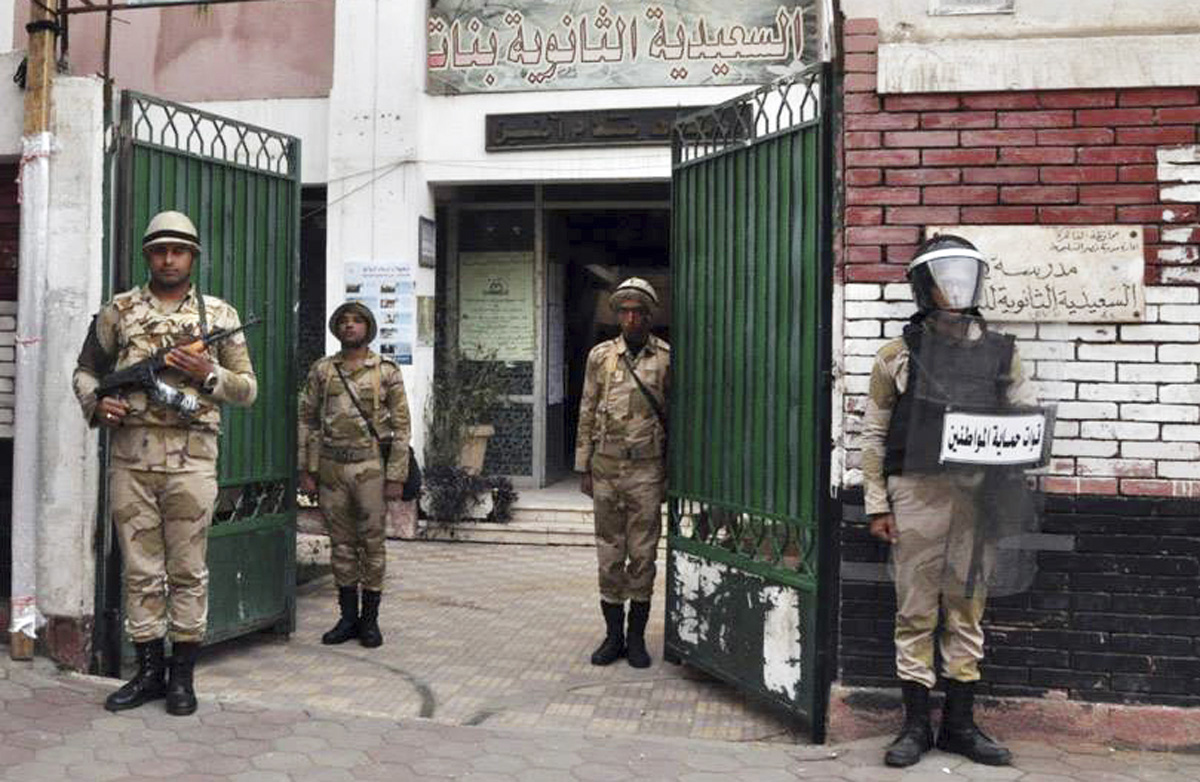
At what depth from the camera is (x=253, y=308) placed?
557 centimetres

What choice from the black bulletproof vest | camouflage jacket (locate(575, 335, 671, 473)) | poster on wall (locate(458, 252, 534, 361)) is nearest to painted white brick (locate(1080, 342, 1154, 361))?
the black bulletproof vest

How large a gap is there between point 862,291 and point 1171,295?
3.68 feet

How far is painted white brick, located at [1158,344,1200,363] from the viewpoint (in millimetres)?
4145

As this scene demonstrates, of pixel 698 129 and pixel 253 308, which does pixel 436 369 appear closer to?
pixel 253 308

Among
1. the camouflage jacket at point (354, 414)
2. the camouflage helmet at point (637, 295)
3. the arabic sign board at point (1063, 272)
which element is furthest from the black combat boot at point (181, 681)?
the arabic sign board at point (1063, 272)

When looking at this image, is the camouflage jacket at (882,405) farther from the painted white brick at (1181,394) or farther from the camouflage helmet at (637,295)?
the camouflage helmet at (637,295)

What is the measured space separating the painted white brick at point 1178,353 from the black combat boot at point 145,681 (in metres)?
4.06

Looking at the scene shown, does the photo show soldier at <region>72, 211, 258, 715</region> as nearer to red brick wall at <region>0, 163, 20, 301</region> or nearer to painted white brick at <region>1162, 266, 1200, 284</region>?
red brick wall at <region>0, 163, 20, 301</region>

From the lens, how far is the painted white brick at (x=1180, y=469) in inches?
163

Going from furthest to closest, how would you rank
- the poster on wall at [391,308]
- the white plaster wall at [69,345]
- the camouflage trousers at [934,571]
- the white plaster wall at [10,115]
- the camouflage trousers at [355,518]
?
the poster on wall at [391,308], the camouflage trousers at [355,518], the white plaster wall at [10,115], the white plaster wall at [69,345], the camouflage trousers at [934,571]

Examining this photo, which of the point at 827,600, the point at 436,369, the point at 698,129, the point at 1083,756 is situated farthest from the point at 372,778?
the point at 436,369

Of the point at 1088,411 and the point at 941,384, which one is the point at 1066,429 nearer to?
the point at 1088,411

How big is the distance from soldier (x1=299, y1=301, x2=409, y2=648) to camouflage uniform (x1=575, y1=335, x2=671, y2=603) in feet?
3.52

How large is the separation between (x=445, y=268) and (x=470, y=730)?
665 centimetres
